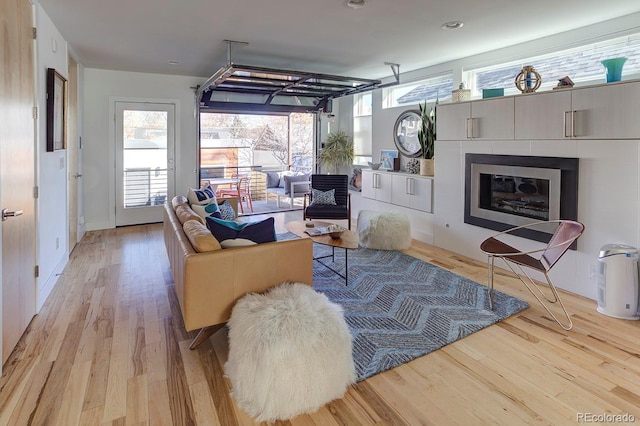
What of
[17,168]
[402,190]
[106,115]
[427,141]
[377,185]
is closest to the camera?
[17,168]

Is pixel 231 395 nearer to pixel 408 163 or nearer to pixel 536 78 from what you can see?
pixel 536 78

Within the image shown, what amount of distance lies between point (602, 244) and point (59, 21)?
548 centimetres

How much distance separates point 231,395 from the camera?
6.78 feet

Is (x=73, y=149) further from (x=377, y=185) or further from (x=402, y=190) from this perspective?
(x=402, y=190)

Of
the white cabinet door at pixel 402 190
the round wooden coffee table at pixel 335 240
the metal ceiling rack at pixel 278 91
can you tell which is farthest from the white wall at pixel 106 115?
the white cabinet door at pixel 402 190

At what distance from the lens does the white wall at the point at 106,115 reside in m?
5.96

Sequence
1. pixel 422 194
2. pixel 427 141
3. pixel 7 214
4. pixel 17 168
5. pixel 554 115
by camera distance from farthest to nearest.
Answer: pixel 427 141
pixel 422 194
pixel 554 115
pixel 17 168
pixel 7 214

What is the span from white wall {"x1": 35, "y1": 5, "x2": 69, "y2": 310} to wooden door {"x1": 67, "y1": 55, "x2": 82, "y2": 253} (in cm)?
66

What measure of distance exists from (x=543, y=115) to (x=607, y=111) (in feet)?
1.82

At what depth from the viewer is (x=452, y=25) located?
3744 millimetres

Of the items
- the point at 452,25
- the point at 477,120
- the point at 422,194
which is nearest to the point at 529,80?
the point at 477,120

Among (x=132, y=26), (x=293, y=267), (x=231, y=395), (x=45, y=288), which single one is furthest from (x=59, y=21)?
(x=231, y=395)

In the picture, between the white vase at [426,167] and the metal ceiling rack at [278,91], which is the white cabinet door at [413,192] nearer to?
the white vase at [426,167]

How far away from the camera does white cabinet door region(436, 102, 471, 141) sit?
4539 millimetres
